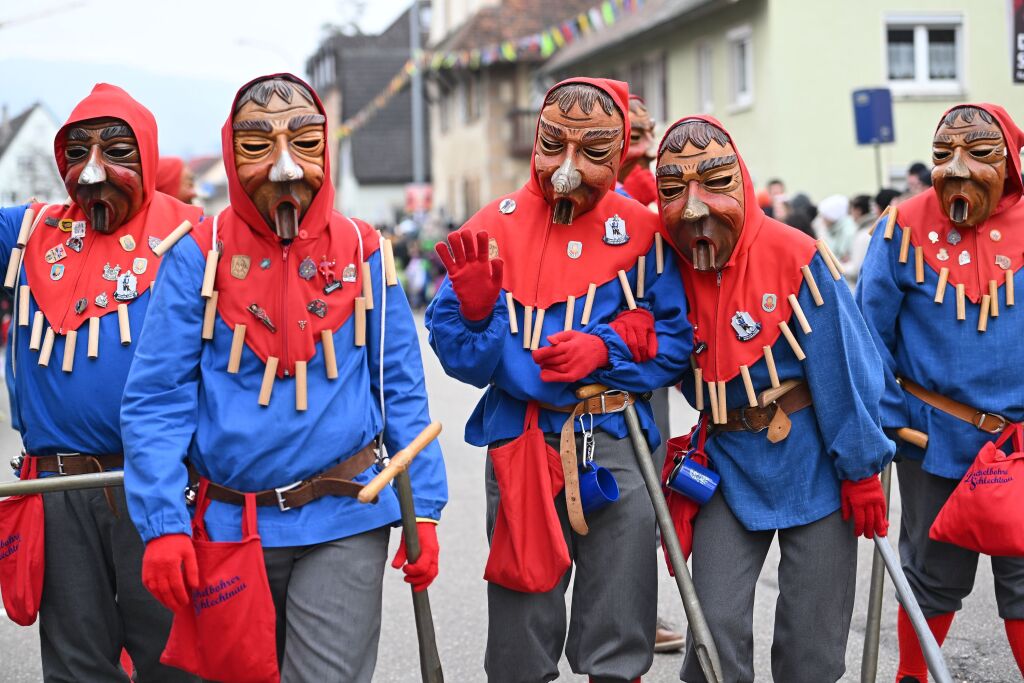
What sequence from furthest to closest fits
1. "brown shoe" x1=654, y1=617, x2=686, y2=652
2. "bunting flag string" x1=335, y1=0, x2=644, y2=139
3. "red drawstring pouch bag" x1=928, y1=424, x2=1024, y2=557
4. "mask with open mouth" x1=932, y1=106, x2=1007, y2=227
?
1. "bunting flag string" x1=335, y1=0, x2=644, y2=139
2. "brown shoe" x1=654, y1=617, x2=686, y2=652
3. "mask with open mouth" x1=932, y1=106, x2=1007, y2=227
4. "red drawstring pouch bag" x1=928, y1=424, x2=1024, y2=557

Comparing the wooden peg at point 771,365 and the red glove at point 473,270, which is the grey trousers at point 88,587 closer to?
the red glove at point 473,270

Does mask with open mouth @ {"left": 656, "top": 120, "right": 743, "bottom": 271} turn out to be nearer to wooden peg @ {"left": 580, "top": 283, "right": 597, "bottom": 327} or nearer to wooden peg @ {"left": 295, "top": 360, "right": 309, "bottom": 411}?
wooden peg @ {"left": 580, "top": 283, "right": 597, "bottom": 327}

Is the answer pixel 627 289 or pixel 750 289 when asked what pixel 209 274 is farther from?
pixel 750 289

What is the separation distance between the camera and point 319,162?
368 centimetres

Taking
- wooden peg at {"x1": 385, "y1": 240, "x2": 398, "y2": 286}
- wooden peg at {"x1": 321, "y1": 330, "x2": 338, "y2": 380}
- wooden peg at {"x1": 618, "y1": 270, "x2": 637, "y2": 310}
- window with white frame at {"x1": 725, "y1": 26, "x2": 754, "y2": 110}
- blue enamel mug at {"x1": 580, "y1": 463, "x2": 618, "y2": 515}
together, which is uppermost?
window with white frame at {"x1": 725, "y1": 26, "x2": 754, "y2": 110}

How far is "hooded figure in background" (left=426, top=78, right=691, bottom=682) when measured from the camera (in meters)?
4.12

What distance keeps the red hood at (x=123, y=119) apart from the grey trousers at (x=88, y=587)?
1.00 meters

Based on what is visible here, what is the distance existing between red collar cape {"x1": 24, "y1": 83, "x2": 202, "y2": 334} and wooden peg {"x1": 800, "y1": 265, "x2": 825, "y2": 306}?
199cm

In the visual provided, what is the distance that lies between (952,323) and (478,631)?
2.57 m

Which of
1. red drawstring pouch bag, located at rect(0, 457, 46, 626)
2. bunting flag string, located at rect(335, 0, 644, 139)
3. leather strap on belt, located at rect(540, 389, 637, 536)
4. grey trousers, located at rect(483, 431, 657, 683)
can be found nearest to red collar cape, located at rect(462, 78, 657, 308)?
leather strap on belt, located at rect(540, 389, 637, 536)

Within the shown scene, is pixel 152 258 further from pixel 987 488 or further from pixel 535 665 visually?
pixel 987 488

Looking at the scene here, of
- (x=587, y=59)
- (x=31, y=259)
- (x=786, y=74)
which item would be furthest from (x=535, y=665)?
(x=587, y=59)

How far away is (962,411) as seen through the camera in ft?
15.7

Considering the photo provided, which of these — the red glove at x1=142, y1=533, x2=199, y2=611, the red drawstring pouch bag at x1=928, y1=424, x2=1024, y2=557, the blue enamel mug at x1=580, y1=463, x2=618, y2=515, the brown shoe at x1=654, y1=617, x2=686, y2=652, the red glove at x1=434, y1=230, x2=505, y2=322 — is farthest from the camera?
the brown shoe at x1=654, y1=617, x2=686, y2=652
